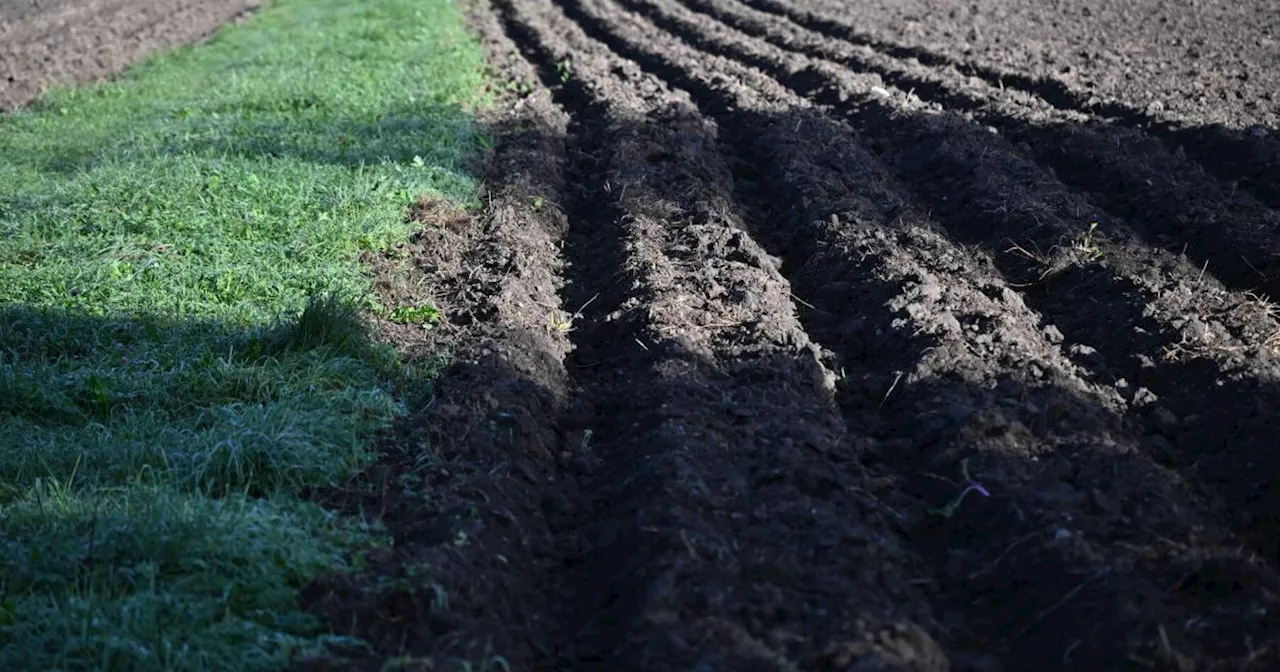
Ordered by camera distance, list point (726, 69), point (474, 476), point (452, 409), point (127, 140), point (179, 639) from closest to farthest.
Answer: point (179, 639) < point (474, 476) < point (452, 409) < point (127, 140) < point (726, 69)

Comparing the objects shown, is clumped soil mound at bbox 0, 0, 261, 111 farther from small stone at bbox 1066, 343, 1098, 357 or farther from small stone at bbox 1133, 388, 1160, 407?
small stone at bbox 1133, 388, 1160, 407

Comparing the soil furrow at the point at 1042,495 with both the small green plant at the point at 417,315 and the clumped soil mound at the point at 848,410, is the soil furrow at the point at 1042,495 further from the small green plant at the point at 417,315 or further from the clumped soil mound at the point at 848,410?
the small green plant at the point at 417,315

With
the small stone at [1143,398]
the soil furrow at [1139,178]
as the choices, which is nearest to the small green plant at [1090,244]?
the soil furrow at [1139,178]

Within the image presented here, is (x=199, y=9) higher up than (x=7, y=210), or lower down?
lower down

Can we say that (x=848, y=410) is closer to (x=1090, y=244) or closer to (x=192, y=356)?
(x=1090, y=244)

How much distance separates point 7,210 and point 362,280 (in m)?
3.32

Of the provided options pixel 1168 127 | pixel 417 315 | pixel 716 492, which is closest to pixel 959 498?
pixel 716 492

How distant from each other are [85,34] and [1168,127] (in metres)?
14.9

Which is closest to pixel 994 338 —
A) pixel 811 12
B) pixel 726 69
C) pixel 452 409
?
pixel 452 409

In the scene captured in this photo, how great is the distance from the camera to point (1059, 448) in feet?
16.0

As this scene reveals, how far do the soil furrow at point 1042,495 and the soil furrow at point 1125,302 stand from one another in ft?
0.83

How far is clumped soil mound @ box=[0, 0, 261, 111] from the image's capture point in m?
14.3

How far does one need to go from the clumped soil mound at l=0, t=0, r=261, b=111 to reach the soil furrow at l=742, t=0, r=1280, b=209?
33.5 feet

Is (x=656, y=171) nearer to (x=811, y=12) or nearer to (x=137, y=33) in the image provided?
(x=811, y=12)
